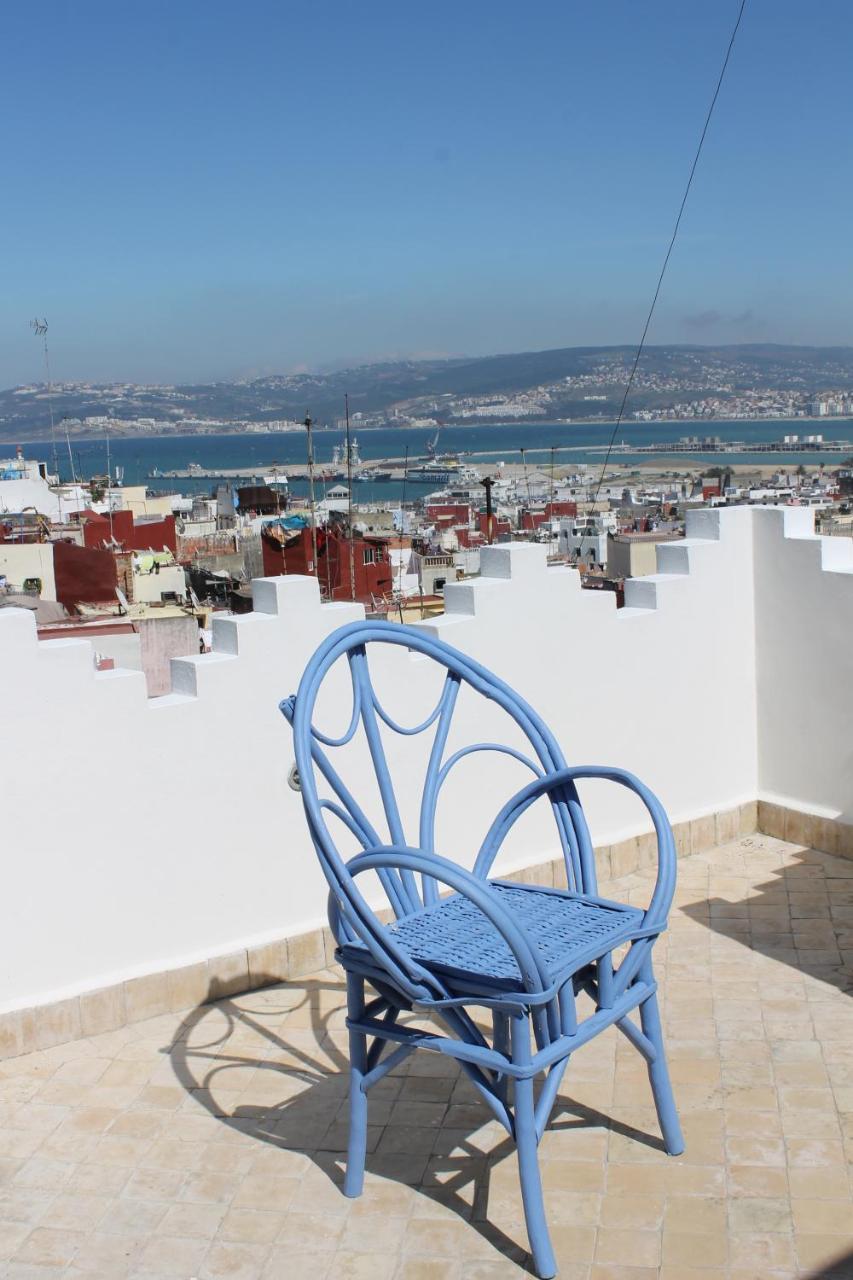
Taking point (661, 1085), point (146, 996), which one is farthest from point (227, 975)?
point (661, 1085)

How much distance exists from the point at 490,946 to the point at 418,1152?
79 centimetres

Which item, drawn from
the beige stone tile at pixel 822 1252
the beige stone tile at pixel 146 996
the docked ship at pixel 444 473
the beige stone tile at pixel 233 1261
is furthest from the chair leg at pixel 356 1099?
the docked ship at pixel 444 473

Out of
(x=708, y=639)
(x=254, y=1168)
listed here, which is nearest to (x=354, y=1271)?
(x=254, y=1168)

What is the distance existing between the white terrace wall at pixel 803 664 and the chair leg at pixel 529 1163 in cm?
319

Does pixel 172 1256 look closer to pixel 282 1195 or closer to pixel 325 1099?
pixel 282 1195

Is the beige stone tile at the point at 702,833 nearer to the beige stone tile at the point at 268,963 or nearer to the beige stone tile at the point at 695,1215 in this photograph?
the beige stone tile at the point at 268,963

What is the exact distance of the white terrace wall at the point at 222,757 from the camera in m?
4.02

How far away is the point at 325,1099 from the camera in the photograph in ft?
12.4

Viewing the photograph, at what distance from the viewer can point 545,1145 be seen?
136 inches

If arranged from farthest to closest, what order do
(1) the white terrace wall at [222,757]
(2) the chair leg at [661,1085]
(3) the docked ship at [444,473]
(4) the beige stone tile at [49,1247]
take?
(3) the docked ship at [444,473]
(1) the white terrace wall at [222,757]
(2) the chair leg at [661,1085]
(4) the beige stone tile at [49,1247]

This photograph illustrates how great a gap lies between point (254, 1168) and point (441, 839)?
1780 mm

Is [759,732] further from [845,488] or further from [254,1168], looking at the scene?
[845,488]

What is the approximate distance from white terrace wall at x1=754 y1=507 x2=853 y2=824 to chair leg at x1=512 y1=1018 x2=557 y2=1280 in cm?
319

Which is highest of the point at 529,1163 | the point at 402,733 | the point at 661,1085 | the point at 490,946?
the point at 402,733
